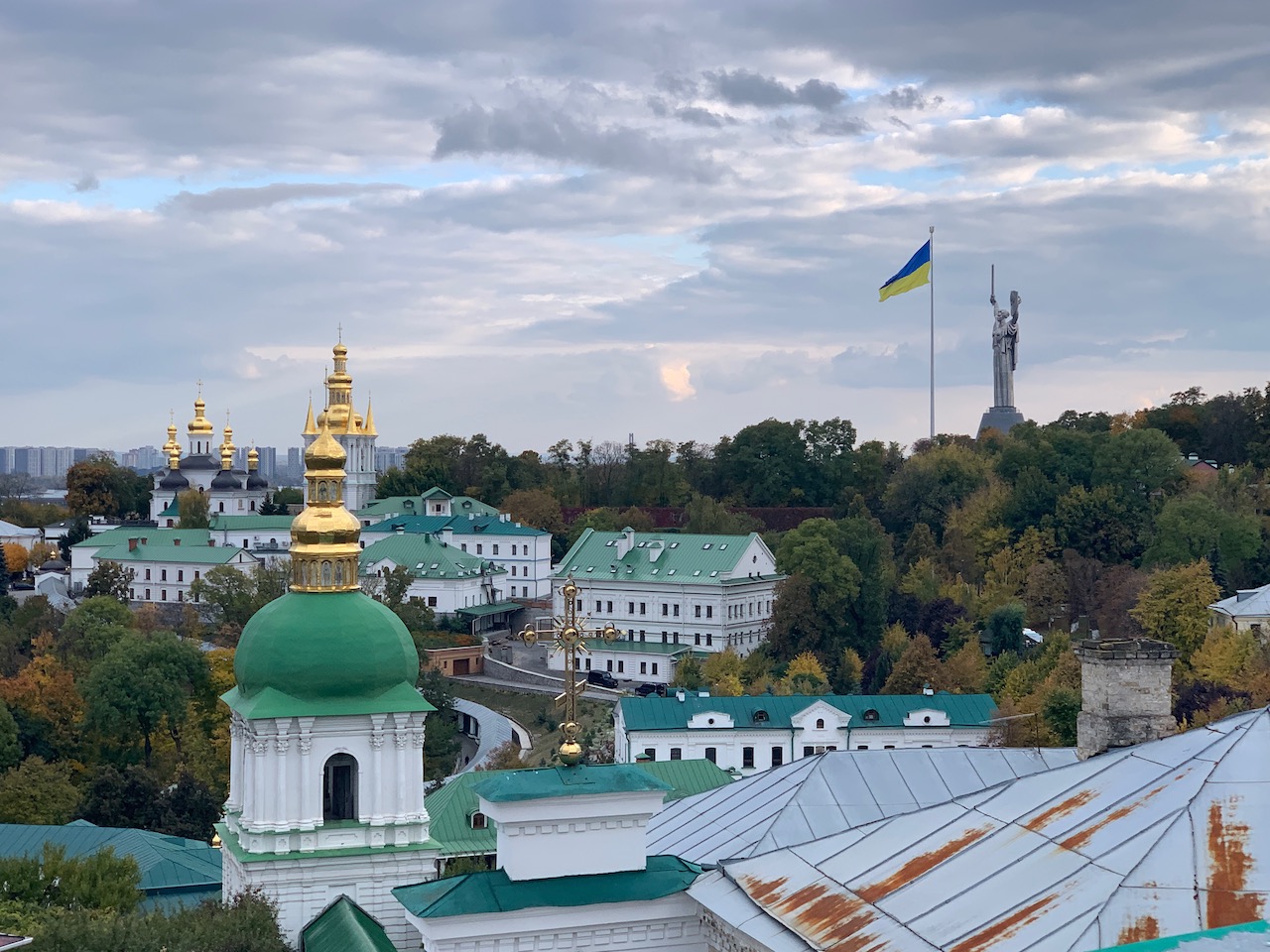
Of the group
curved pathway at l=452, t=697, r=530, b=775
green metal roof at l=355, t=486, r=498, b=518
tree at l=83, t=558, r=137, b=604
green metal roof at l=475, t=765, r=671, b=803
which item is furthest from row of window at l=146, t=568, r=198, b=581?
green metal roof at l=475, t=765, r=671, b=803

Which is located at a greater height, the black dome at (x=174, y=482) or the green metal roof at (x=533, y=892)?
the black dome at (x=174, y=482)

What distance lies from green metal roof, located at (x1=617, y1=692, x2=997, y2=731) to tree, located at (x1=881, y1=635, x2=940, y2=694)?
336 inches

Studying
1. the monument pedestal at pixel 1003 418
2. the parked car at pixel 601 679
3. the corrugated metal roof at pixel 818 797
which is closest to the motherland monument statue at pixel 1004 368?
the monument pedestal at pixel 1003 418

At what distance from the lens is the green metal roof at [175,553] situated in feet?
321

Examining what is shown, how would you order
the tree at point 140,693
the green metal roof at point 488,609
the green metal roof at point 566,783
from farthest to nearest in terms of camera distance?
the green metal roof at point 488,609 → the tree at point 140,693 → the green metal roof at point 566,783

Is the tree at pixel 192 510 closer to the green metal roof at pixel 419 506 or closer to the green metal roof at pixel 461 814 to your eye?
the green metal roof at pixel 419 506

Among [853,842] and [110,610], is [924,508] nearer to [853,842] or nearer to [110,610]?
[110,610]

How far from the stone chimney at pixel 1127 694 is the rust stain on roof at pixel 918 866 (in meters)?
14.1

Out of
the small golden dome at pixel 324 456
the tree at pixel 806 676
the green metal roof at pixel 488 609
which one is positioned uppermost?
the small golden dome at pixel 324 456

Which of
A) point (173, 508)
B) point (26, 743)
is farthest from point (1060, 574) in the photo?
point (173, 508)

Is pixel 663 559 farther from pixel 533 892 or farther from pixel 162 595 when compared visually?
pixel 533 892

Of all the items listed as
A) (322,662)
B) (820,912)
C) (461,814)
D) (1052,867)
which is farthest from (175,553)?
(1052,867)

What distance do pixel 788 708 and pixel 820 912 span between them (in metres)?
33.2

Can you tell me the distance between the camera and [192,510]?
110m
